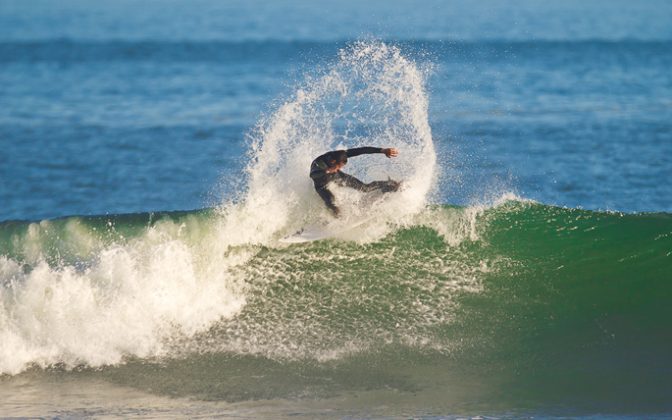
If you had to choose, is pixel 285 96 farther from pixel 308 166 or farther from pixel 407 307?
pixel 407 307

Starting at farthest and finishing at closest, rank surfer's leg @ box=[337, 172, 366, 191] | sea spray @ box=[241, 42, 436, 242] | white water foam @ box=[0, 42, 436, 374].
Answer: sea spray @ box=[241, 42, 436, 242]
surfer's leg @ box=[337, 172, 366, 191]
white water foam @ box=[0, 42, 436, 374]

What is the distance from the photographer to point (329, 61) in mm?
39000

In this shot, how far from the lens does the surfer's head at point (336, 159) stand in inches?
439

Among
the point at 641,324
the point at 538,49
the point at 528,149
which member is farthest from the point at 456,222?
the point at 538,49

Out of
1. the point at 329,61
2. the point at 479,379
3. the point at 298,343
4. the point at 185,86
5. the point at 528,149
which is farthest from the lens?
the point at 329,61

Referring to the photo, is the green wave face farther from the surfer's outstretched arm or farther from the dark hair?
the surfer's outstretched arm

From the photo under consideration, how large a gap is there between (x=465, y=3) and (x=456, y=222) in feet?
209

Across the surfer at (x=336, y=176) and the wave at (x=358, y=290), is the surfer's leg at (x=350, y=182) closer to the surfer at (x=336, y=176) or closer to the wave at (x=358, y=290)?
the surfer at (x=336, y=176)

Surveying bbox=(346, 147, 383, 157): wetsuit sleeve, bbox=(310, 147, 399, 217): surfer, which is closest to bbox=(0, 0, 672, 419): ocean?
bbox=(310, 147, 399, 217): surfer

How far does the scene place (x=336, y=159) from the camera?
11.2m

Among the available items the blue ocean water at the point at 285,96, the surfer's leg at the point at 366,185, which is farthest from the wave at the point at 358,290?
the blue ocean water at the point at 285,96

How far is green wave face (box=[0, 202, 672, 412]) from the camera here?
9852mm

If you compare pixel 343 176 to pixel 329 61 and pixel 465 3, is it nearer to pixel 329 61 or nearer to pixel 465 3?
pixel 329 61

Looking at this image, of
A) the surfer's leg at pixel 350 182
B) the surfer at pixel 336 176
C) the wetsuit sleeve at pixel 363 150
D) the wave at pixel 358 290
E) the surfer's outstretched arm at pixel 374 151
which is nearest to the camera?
the wave at pixel 358 290
